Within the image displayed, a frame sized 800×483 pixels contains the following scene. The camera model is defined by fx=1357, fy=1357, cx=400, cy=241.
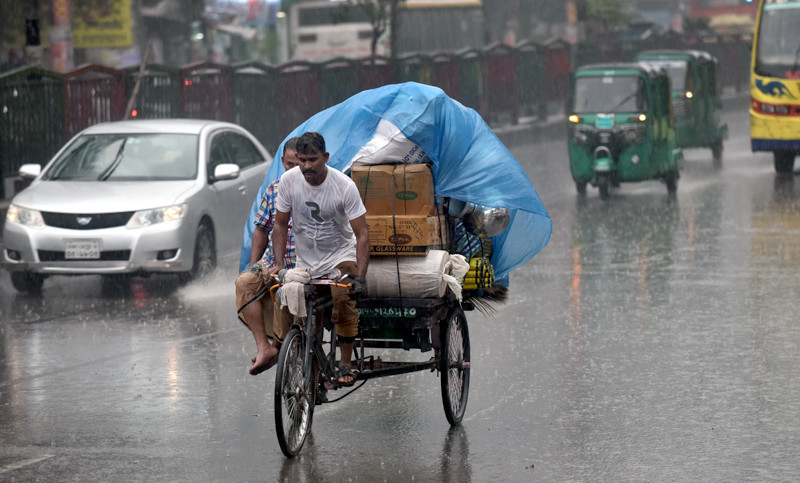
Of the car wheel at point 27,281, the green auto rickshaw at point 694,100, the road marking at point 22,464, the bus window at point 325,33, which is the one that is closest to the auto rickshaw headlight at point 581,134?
the green auto rickshaw at point 694,100

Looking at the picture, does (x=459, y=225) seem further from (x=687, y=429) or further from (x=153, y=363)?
(x=153, y=363)

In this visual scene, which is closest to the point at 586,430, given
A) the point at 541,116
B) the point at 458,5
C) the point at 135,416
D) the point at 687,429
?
the point at 687,429

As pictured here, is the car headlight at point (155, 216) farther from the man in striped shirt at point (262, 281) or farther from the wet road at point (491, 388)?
the man in striped shirt at point (262, 281)

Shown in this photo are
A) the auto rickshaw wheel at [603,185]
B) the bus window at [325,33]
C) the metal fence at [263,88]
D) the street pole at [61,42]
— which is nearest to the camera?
the auto rickshaw wheel at [603,185]

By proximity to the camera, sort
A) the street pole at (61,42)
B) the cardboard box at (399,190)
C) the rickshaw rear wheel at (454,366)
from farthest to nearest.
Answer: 1. the street pole at (61,42)
2. the cardboard box at (399,190)
3. the rickshaw rear wheel at (454,366)

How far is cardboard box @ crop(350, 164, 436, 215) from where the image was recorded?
6.98 m

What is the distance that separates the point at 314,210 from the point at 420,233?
2.00 ft

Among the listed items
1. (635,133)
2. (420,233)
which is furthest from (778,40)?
(420,233)

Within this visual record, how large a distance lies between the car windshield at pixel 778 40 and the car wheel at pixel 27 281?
1291cm

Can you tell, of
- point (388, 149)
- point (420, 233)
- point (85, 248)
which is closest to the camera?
point (420, 233)

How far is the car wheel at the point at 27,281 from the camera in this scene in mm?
11846

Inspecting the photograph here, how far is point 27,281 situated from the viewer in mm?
11875

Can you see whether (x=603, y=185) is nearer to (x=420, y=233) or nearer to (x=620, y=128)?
(x=620, y=128)

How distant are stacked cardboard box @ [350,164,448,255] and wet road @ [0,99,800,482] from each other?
3.16ft
